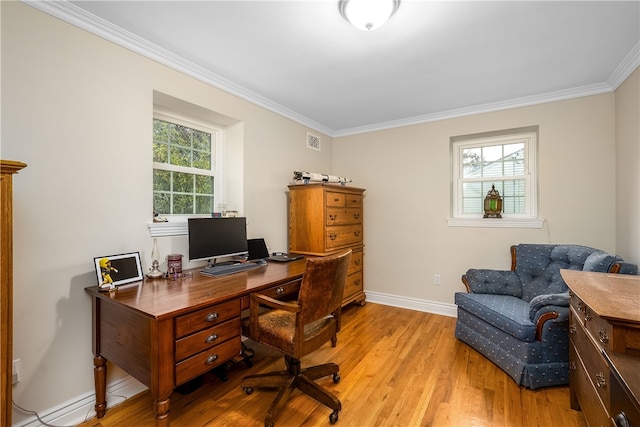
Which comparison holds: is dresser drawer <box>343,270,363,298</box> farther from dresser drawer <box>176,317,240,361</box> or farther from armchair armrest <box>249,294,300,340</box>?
dresser drawer <box>176,317,240,361</box>

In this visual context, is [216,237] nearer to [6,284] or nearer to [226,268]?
[226,268]

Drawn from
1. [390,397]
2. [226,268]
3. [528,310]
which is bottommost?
[390,397]

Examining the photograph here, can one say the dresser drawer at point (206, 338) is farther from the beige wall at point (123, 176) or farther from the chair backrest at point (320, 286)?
the beige wall at point (123, 176)

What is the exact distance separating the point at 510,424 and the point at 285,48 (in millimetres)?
2827

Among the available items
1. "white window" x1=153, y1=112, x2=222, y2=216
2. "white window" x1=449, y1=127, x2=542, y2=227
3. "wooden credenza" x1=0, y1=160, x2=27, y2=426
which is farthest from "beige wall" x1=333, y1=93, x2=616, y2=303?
"wooden credenza" x1=0, y1=160, x2=27, y2=426

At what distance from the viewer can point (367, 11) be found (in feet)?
5.29

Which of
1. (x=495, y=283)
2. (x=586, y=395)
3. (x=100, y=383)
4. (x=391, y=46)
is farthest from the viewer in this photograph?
(x=495, y=283)

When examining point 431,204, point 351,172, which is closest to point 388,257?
point 431,204

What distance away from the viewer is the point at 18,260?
5.00ft

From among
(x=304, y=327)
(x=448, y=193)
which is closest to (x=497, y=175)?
(x=448, y=193)

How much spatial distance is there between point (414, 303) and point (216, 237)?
2.58m

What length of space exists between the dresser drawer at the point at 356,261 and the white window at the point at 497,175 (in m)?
1.17

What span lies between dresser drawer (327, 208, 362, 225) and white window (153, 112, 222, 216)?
Result: 1.21 m

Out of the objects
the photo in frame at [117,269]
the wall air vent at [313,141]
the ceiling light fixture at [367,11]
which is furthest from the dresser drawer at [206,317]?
the wall air vent at [313,141]
